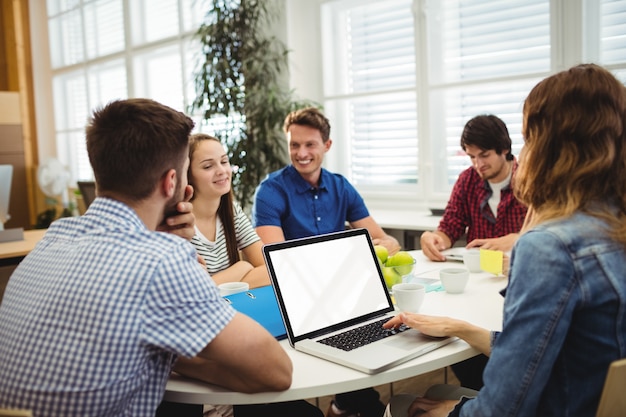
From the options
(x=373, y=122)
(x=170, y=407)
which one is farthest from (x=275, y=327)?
(x=373, y=122)

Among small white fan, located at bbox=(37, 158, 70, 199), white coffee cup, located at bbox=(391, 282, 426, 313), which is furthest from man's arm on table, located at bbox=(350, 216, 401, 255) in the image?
small white fan, located at bbox=(37, 158, 70, 199)

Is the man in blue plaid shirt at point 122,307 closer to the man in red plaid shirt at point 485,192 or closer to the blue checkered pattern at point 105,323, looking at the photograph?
the blue checkered pattern at point 105,323

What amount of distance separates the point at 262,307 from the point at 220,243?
2.26ft

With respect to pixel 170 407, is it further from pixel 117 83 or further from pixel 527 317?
pixel 117 83

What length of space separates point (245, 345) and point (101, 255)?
1.01 ft

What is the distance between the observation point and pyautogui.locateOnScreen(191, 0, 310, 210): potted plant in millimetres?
4371

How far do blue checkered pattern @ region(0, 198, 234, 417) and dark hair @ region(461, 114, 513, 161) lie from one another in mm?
1864

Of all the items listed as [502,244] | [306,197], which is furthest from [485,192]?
[306,197]

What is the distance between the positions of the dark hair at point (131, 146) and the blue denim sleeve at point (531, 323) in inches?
27.5

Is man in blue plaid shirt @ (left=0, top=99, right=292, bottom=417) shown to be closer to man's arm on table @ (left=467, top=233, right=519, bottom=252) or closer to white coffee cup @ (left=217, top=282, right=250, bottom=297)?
white coffee cup @ (left=217, top=282, right=250, bottom=297)

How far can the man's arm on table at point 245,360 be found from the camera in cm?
108

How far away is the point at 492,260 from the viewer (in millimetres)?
2016

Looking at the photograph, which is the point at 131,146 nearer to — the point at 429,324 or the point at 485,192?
the point at 429,324

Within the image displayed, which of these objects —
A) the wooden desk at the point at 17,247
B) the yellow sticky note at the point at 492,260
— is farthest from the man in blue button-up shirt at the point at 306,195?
the wooden desk at the point at 17,247
